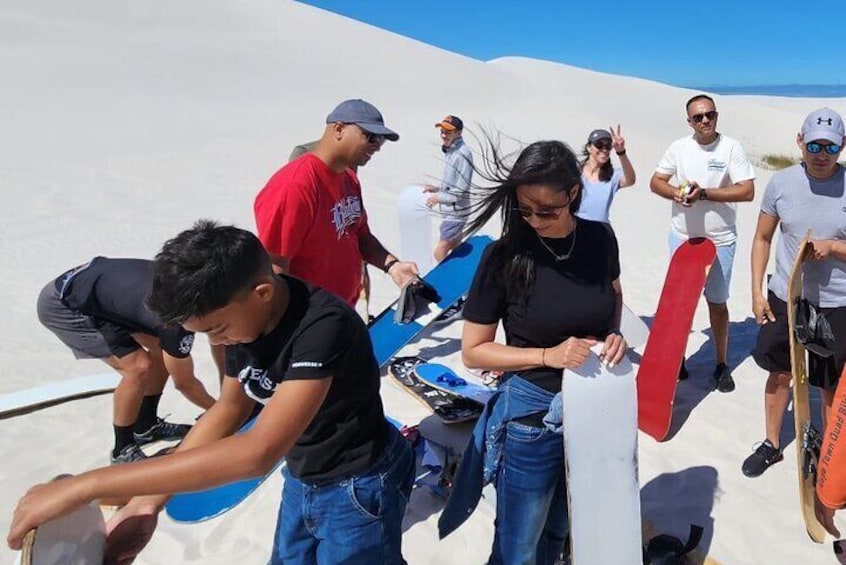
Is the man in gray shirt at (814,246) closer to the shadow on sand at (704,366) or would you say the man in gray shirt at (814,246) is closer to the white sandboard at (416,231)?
the shadow on sand at (704,366)

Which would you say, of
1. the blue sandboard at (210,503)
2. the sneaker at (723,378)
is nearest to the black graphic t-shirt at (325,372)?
the blue sandboard at (210,503)

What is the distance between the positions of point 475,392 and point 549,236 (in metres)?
2.63

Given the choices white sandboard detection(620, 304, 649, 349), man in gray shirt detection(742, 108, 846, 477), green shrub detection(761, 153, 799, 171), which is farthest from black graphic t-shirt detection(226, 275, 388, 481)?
green shrub detection(761, 153, 799, 171)

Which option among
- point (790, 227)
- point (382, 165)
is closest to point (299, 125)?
point (382, 165)

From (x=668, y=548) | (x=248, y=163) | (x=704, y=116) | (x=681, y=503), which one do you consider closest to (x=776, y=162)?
(x=248, y=163)

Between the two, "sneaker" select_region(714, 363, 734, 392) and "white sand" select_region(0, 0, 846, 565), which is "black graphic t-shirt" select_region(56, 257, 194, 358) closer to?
"white sand" select_region(0, 0, 846, 565)

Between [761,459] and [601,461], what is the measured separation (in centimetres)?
201

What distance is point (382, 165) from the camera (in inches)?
599

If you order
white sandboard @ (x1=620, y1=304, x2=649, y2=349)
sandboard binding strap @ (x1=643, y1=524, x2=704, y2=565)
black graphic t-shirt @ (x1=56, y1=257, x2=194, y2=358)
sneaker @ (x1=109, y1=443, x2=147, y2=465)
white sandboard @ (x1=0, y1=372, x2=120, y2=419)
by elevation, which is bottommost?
white sandboard @ (x1=0, y1=372, x2=120, y2=419)

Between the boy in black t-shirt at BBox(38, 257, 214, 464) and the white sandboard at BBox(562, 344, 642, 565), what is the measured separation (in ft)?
6.63

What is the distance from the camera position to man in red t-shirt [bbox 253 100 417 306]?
10.1ft

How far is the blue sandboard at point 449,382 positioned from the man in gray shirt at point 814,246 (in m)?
1.72

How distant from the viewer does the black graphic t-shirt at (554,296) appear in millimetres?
2332

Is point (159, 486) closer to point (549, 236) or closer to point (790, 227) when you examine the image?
point (549, 236)
